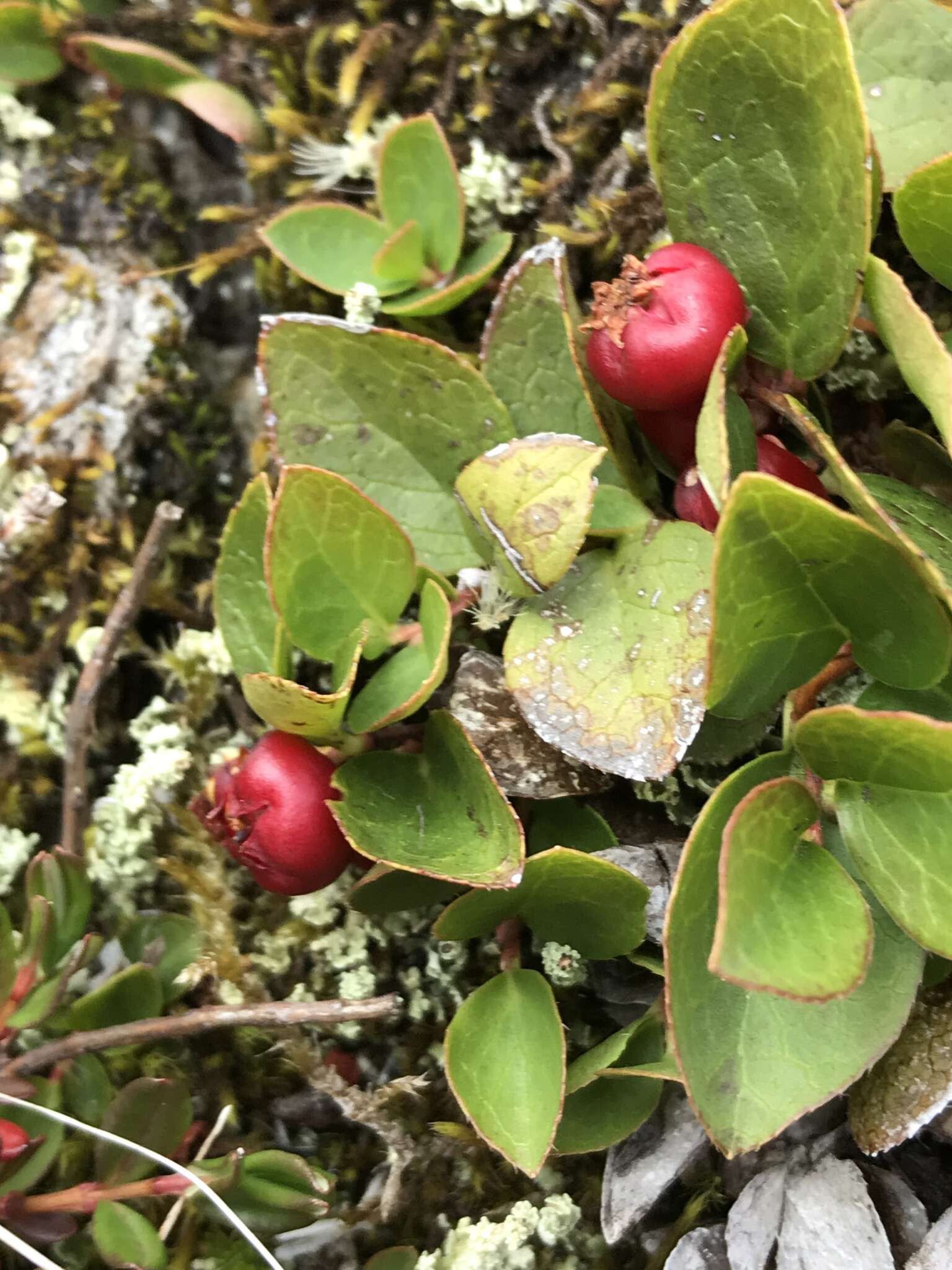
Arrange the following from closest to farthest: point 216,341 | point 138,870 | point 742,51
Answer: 1. point 742,51
2. point 138,870
3. point 216,341

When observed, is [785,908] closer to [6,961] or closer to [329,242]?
[6,961]

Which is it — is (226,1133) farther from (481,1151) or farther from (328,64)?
(328,64)

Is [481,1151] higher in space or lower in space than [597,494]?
lower

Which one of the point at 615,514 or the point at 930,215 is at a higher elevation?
the point at 930,215

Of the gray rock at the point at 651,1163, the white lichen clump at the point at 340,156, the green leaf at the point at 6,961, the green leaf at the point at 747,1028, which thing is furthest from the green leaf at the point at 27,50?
the gray rock at the point at 651,1163

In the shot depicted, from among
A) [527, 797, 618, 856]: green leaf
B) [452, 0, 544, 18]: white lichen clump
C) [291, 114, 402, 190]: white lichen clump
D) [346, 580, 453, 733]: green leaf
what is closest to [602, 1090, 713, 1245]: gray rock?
[527, 797, 618, 856]: green leaf

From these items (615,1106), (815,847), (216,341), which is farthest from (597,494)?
(216,341)

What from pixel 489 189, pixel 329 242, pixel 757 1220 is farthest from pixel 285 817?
pixel 489 189
